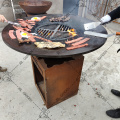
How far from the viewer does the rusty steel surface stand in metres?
1.57

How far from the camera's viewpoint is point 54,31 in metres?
1.88

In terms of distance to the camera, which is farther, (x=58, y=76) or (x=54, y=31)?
(x=54, y=31)

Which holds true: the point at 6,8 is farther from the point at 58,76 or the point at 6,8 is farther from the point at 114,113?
the point at 114,113

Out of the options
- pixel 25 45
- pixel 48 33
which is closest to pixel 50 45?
pixel 25 45

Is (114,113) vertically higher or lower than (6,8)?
lower

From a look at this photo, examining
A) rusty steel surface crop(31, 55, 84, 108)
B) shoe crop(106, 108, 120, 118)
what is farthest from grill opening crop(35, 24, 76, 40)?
shoe crop(106, 108, 120, 118)

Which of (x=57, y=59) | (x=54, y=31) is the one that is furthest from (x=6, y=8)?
(x=57, y=59)

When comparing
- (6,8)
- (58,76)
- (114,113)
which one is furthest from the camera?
(6,8)

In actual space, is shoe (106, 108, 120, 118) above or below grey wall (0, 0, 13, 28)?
below

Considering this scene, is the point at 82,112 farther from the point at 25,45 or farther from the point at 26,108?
the point at 25,45

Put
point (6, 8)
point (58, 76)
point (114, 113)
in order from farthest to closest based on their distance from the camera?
point (6, 8)
point (114, 113)
point (58, 76)

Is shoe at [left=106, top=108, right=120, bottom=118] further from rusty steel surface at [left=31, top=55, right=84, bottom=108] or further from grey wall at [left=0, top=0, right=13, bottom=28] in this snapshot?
grey wall at [left=0, top=0, right=13, bottom=28]

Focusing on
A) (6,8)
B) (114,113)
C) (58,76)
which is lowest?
(114,113)

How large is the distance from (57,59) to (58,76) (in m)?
0.26
